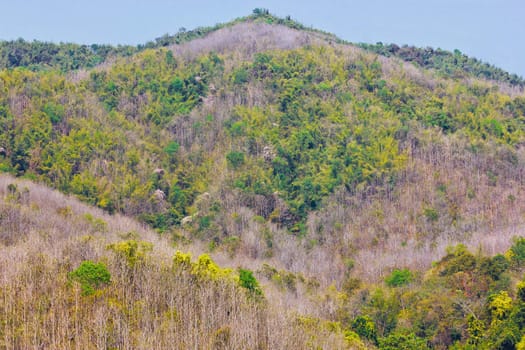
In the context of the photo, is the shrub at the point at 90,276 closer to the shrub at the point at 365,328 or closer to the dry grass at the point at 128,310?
the dry grass at the point at 128,310

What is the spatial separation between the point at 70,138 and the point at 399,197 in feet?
85.3

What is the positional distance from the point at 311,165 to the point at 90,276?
3733 centimetres

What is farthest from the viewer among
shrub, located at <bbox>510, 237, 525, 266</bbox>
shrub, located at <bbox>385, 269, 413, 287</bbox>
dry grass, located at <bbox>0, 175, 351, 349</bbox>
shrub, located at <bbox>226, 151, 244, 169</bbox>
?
shrub, located at <bbox>226, 151, 244, 169</bbox>

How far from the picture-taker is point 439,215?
174 ft

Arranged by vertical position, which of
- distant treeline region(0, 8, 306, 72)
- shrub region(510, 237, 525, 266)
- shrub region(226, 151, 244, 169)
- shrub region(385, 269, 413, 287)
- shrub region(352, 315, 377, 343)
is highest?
distant treeline region(0, 8, 306, 72)

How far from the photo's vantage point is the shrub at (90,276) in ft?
80.5

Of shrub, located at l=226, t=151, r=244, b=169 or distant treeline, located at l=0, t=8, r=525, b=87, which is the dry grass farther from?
distant treeline, located at l=0, t=8, r=525, b=87

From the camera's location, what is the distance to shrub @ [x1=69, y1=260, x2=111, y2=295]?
24.5m

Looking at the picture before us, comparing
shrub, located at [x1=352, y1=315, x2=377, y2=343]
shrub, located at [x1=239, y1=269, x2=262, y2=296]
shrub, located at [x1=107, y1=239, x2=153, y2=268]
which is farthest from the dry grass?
shrub, located at [x1=352, y1=315, x2=377, y2=343]

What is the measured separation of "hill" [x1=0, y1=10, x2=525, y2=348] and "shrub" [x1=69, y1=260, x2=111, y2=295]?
10729 millimetres

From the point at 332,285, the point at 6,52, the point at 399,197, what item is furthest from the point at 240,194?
the point at 6,52

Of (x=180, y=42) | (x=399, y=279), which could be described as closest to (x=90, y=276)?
(x=399, y=279)

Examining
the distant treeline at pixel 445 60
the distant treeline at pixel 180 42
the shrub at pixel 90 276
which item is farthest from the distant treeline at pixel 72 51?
the shrub at pixel 90 276

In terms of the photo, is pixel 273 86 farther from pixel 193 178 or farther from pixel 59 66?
pixel 59 66
